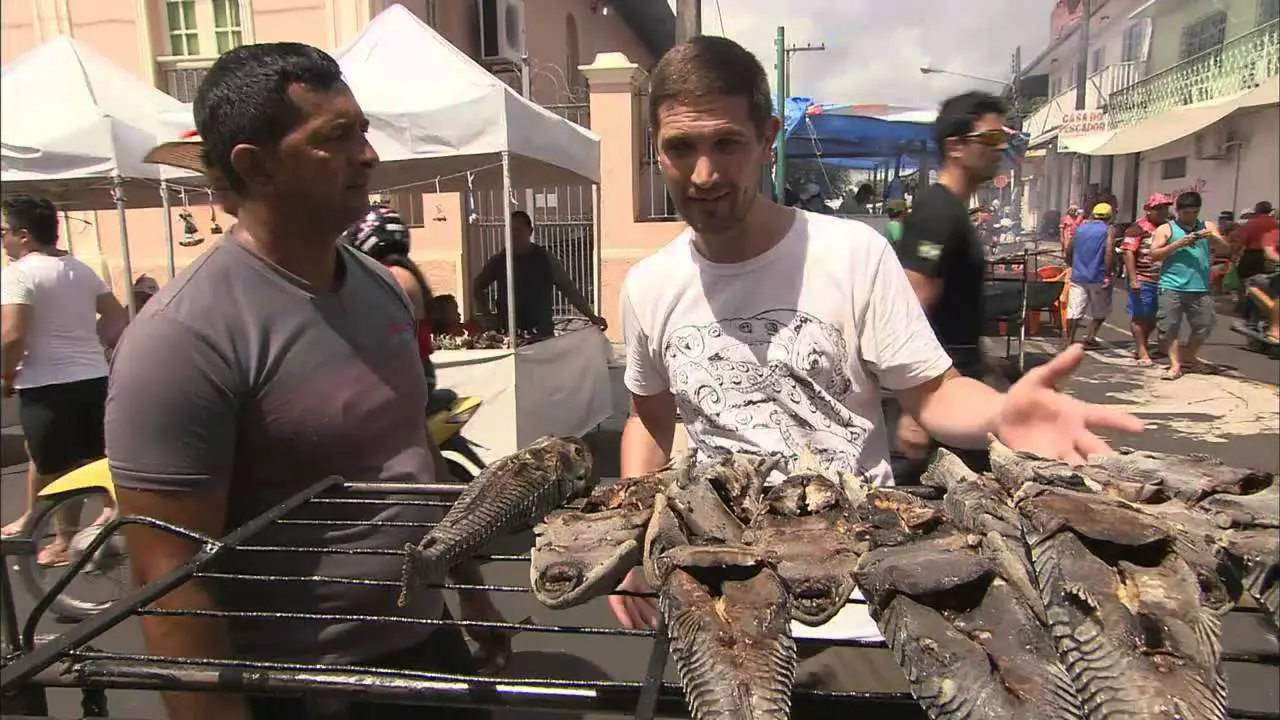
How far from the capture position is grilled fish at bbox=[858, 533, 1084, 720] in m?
0.89

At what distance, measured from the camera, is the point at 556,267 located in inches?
288

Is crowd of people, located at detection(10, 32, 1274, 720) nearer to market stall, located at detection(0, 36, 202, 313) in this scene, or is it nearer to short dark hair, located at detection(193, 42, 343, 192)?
short dark hair, located at detection(193, 42, 343, 192)

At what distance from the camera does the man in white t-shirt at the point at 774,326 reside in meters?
1.61

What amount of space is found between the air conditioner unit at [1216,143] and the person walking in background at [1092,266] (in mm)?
1179

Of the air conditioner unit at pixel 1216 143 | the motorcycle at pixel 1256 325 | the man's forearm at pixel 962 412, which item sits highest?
the air conditioner unit at pixel 1216 143

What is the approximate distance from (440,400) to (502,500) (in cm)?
380

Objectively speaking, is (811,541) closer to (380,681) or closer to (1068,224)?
(380,681)

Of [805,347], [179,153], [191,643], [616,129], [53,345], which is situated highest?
[616,129]

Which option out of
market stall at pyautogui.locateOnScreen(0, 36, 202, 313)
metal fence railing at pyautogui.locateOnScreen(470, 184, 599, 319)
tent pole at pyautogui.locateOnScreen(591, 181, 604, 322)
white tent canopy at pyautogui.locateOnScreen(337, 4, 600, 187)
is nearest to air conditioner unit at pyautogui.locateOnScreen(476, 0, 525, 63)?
metal fence railing at pyautogui.locateOnScreen(470, 184, 599, 319)

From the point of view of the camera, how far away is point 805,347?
1732 mm

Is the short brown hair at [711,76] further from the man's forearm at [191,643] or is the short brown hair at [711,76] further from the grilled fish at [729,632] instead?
the man's forearm at [191,643]

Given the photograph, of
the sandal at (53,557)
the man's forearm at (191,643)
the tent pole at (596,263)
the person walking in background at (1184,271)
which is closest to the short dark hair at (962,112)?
the man's forearm at (191,643)

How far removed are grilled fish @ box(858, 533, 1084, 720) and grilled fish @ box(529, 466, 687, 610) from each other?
0.35 meters

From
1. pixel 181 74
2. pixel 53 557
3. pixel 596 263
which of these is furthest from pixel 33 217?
pixel 596 263
